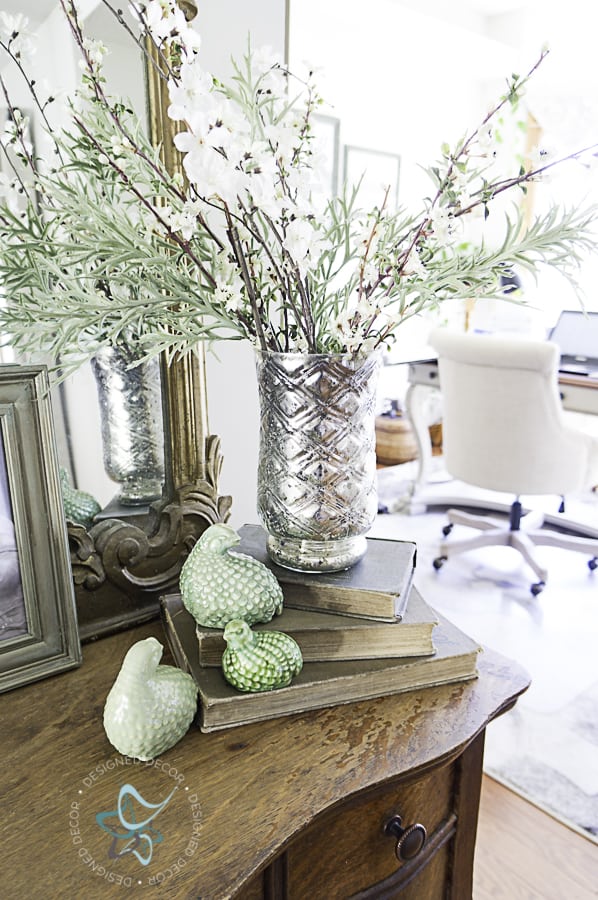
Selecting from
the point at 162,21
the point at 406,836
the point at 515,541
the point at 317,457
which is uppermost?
A: the point at 162,21

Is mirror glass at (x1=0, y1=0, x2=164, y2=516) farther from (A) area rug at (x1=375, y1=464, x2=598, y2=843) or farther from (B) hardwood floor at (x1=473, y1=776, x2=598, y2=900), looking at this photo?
(A) area rug at (x1=375, y1=464, x2=598, y2=843)

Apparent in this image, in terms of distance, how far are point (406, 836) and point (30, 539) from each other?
21.3 inches

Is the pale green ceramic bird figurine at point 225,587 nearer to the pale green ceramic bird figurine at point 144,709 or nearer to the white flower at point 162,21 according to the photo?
the pale green ceramic bird figurine at point 144,709

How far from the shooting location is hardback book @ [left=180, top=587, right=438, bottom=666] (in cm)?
75

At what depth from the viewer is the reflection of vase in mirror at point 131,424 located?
0.86 meters

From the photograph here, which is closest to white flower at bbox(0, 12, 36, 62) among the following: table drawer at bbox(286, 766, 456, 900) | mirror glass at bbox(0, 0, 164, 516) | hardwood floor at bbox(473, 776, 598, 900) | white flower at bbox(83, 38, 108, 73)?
mirror glass at bbox(0, 0, 164, 516)

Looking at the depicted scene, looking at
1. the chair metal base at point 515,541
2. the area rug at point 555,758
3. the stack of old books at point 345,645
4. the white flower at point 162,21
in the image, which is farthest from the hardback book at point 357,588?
the chair metal base at point 515,541

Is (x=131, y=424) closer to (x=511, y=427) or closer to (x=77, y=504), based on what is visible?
(x=77, y=504)

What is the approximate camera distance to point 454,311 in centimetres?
418

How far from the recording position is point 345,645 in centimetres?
76

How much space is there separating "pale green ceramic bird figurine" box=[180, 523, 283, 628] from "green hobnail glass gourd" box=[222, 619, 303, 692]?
0.03m

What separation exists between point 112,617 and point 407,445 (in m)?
3.19

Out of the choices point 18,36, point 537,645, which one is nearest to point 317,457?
point 18,36

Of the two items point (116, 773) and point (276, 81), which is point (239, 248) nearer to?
point (276, 81)
